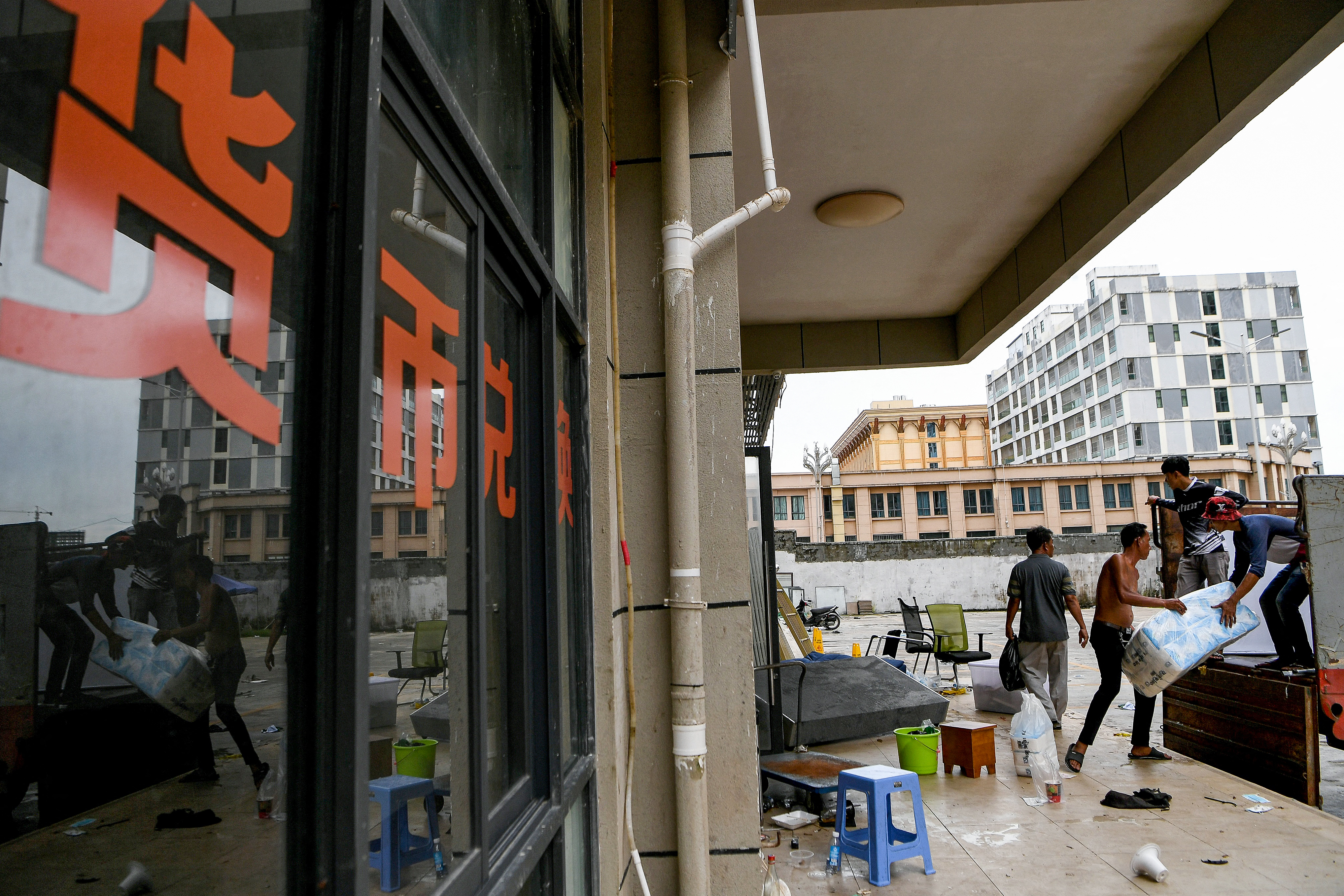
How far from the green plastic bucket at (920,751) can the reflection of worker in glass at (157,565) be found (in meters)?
6.06

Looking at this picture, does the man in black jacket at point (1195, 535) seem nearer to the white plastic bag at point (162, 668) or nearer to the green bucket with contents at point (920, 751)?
the green bucket with contents at point (920, 751)

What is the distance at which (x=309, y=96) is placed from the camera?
1.03 m

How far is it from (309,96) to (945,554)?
29239 millimetres

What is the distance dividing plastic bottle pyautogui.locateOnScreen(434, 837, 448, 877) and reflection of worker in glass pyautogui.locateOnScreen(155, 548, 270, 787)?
1.94 feet

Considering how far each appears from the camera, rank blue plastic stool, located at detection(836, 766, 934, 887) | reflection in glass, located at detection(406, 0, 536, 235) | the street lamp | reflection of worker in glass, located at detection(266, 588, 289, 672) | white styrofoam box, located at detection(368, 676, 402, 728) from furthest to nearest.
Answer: the street lamp → blue plastic stool, located at detection(836, 766, 934, 887) → reflection in glass, located at detection(406, 0, 536, 235) → white styrofoam box, located at detection(368, 676, 402, 728) → reflection of worker in glass, located at detection(266, 588, 289, 672)

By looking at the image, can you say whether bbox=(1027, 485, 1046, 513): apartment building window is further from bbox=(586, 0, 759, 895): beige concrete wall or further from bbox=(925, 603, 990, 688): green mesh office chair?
bbox=(586, 0, 759, 895): beige concrete wall

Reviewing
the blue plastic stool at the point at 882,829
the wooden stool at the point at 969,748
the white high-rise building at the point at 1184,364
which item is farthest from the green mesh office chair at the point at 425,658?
the white high-rise building at the point at 1184,364

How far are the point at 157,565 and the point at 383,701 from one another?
0.50 meters

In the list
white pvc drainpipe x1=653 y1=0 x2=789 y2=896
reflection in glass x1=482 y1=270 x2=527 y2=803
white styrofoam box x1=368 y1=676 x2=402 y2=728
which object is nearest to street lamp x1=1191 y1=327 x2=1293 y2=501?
white pvc drainpipe x1=653 y1=0 x2=789 y2=896

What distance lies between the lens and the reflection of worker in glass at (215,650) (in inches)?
29.5

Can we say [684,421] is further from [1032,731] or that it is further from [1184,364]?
[1184,364]

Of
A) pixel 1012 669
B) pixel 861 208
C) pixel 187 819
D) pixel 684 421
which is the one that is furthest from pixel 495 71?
pixel 1012 669

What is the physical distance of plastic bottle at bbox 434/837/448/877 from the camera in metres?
1.35

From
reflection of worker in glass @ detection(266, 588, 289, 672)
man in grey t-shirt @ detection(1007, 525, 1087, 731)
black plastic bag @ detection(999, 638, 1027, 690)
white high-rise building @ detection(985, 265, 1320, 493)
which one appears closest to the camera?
reflection of worker in glass @ detection(266, 588, 289, 672)
